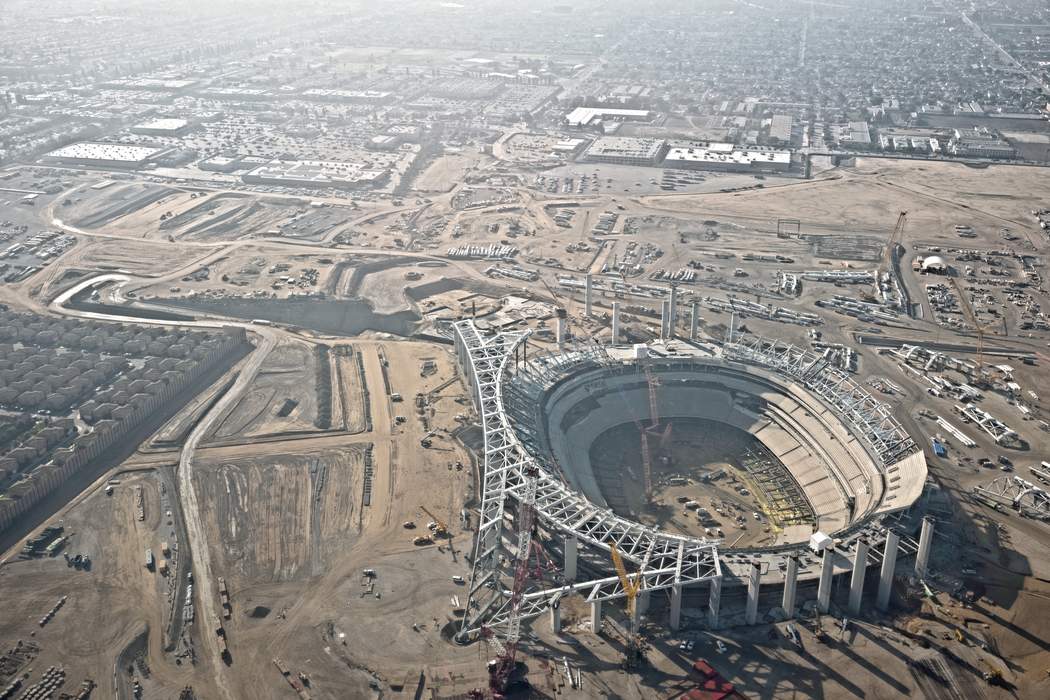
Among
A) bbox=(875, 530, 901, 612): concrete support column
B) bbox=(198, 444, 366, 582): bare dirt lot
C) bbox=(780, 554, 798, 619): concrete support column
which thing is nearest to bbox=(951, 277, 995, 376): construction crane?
bbox=(875, 530, 901, 612): concrete support column

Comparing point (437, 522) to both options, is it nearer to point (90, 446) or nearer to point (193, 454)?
point (193, 454)

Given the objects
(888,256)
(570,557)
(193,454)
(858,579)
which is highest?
(570,557)

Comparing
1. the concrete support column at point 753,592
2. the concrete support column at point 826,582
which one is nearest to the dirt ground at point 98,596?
the concrete support column at point 753,592

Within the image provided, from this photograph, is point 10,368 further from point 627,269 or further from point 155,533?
point 627,269

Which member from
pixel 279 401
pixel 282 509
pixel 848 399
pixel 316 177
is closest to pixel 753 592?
pixel 848 399

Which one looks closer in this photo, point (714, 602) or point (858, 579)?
point (714, 602)

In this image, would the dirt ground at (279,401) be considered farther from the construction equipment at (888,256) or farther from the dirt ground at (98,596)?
the construction equipment at (888,256)

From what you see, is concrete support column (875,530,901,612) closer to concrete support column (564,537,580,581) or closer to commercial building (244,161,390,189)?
concrete support column (564,537,580,581)
